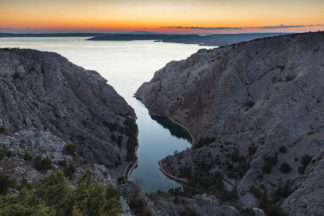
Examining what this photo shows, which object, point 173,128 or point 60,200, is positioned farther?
point 173,128

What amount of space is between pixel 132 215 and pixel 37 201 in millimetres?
7917

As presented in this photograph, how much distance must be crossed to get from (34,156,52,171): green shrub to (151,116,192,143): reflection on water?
41.0 m

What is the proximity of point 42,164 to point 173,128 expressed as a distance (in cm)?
4837

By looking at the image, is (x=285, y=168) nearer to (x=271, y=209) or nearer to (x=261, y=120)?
(x=271, y=209)

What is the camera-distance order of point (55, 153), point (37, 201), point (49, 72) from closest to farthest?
1. point (37, 201)
2. point (55, 153)
3. point (49, 72)

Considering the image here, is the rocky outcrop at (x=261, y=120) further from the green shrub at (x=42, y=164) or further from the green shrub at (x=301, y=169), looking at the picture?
the green shrub at (x=42, y=164)

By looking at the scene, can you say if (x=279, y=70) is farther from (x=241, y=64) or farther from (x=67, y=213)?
(x=67, y=213)

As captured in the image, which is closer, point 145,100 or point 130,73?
point 145,100

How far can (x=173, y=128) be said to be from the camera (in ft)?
217

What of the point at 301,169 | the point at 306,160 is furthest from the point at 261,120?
the point at 301,169

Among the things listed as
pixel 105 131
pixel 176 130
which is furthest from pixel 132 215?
pixel 176 130

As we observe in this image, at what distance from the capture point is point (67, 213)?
1242cm

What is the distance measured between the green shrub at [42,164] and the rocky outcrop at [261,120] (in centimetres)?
2358

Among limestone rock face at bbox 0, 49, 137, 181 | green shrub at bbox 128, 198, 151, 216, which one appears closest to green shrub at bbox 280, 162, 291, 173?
green shrub at bbox 128, 198, 151, 216
